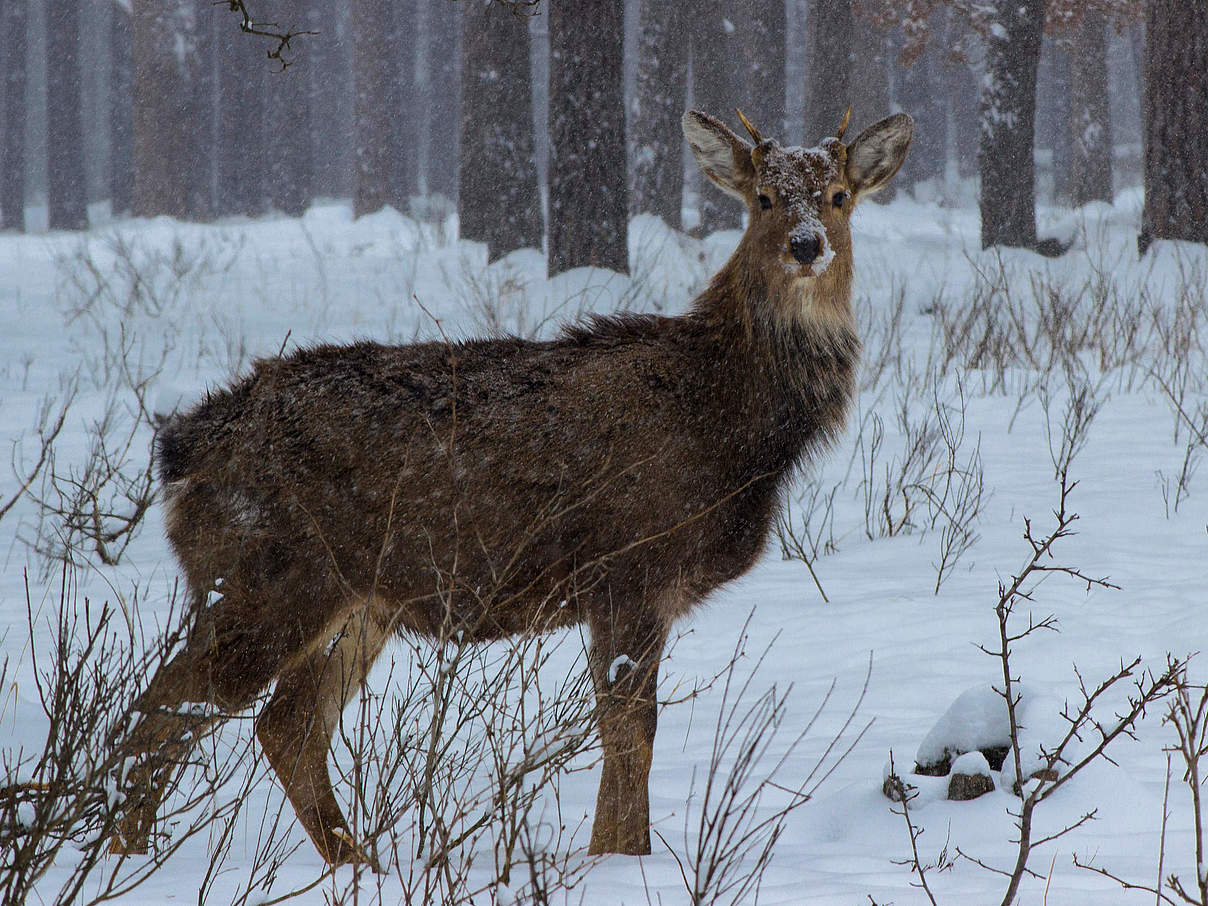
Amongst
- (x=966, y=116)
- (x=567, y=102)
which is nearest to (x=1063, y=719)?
(x=567, y=102)

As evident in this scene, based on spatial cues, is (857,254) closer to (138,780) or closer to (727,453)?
(727,453)

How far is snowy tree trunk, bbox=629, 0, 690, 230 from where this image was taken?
18031 mm

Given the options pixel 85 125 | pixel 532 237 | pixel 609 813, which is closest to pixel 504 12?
pixel 532 237

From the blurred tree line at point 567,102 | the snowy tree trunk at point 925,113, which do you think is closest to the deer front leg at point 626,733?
the blurred tree line at point 567,102

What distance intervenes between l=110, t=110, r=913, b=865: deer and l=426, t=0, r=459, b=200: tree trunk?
120 feet

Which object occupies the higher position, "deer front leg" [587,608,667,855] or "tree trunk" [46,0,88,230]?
"tree trunk" [46,0,88,230]

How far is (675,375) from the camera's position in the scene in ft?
13.6

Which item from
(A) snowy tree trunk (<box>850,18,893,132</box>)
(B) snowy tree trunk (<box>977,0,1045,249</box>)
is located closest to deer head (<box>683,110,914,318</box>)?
(B) snowy tree trunk (<box>977,0,1045,249</box>)

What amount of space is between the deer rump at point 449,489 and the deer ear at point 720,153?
1197 mm

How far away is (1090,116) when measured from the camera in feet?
87.4

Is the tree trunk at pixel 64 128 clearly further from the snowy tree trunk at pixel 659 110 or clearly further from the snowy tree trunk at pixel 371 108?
the snowy tree trunk at pixel 659 110

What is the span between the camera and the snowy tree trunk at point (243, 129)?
3256cm

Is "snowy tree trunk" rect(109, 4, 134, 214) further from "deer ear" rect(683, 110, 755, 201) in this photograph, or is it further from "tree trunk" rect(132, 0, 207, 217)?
"deer ear" rect(683, 110, 755, 201)

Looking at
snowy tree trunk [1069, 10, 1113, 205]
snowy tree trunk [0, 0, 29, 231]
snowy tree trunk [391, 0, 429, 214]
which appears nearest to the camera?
snowy tree trunk [1069, 10, 1113, 205]
